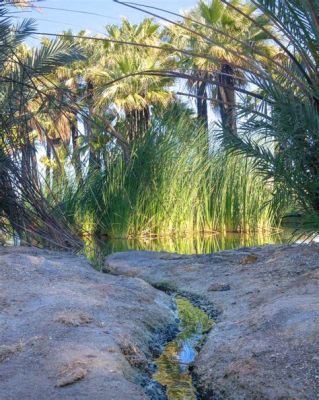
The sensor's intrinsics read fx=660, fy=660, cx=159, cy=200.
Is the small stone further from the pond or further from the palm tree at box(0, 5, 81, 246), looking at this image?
the pond

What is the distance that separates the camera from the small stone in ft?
19.2

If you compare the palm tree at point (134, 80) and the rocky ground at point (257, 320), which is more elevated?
the palm tree at point (134, 80)

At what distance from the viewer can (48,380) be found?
3145 millimetres

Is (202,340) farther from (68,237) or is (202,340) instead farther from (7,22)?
(7,22)

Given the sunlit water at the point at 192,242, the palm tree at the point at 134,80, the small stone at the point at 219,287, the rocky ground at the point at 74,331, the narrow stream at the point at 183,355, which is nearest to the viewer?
the rocky ground at the point at 74,331

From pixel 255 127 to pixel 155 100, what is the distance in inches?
719

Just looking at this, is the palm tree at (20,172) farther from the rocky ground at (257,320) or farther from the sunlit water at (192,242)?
the sunlit water at (192,242)

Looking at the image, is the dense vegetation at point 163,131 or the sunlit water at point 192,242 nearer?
the dense vegetation at point 163,131

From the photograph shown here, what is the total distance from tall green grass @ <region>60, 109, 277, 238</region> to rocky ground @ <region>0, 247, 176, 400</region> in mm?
8483

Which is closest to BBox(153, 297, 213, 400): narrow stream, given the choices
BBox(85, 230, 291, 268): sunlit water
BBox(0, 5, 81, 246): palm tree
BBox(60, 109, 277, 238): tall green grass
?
BBox(0, 5, 81, 246): palm tree

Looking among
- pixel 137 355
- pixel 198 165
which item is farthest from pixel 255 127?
pixel 198 165

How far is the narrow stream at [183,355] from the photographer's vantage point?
11.3 feet

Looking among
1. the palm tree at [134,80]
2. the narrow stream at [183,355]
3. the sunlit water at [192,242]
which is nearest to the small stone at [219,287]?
the narrow stream at [183,355]

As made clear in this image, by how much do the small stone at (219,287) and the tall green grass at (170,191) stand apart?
8.39 m
